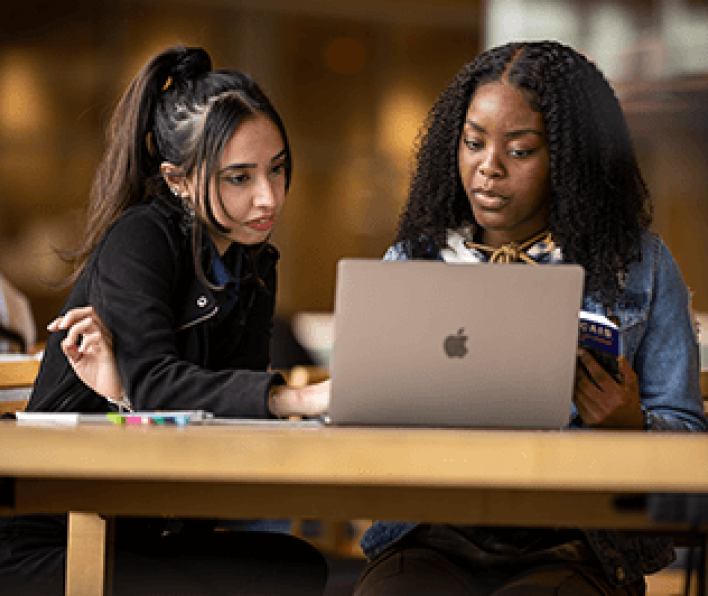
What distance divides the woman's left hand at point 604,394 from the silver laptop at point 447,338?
0.50 feet

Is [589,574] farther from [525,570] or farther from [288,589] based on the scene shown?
[288,589]

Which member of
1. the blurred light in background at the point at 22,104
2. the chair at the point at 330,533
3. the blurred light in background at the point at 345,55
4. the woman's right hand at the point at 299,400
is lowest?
the chair at the point at 330,533

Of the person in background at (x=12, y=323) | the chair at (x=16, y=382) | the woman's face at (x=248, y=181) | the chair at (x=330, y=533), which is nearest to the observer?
the woman's face at (x=248, y=181)

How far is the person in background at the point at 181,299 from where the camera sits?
1.21 metres

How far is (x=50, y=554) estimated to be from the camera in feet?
3.97

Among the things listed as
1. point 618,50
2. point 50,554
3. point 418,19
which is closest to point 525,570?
point 50,554

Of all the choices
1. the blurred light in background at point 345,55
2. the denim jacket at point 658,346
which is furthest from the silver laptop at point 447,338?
the blurred light in background at point 345,55

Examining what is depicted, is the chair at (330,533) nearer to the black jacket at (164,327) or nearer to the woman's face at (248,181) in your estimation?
the black jacket at (164,327)

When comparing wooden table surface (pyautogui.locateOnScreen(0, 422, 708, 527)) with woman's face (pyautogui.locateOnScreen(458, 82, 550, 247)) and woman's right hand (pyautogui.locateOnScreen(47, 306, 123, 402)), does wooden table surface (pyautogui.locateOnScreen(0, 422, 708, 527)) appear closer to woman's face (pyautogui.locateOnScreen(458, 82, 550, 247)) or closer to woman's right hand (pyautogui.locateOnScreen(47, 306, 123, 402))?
woman's right hand (pyautogui.locateOnScreen(47, 306, 123, 402))

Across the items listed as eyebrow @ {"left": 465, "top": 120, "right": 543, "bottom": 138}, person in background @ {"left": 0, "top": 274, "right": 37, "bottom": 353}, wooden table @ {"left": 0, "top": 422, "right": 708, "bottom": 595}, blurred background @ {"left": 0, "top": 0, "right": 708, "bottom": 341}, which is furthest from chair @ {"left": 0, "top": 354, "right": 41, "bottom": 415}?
blurred background @ {"left": 0, "top": 0, "right": 708, "bottom": 341}

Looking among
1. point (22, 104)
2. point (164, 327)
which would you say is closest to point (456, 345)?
point (164, 327)

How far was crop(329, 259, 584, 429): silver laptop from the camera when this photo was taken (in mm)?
1006

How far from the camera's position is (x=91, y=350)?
125cm

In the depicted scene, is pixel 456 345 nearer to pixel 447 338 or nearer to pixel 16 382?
pixel 447 338
